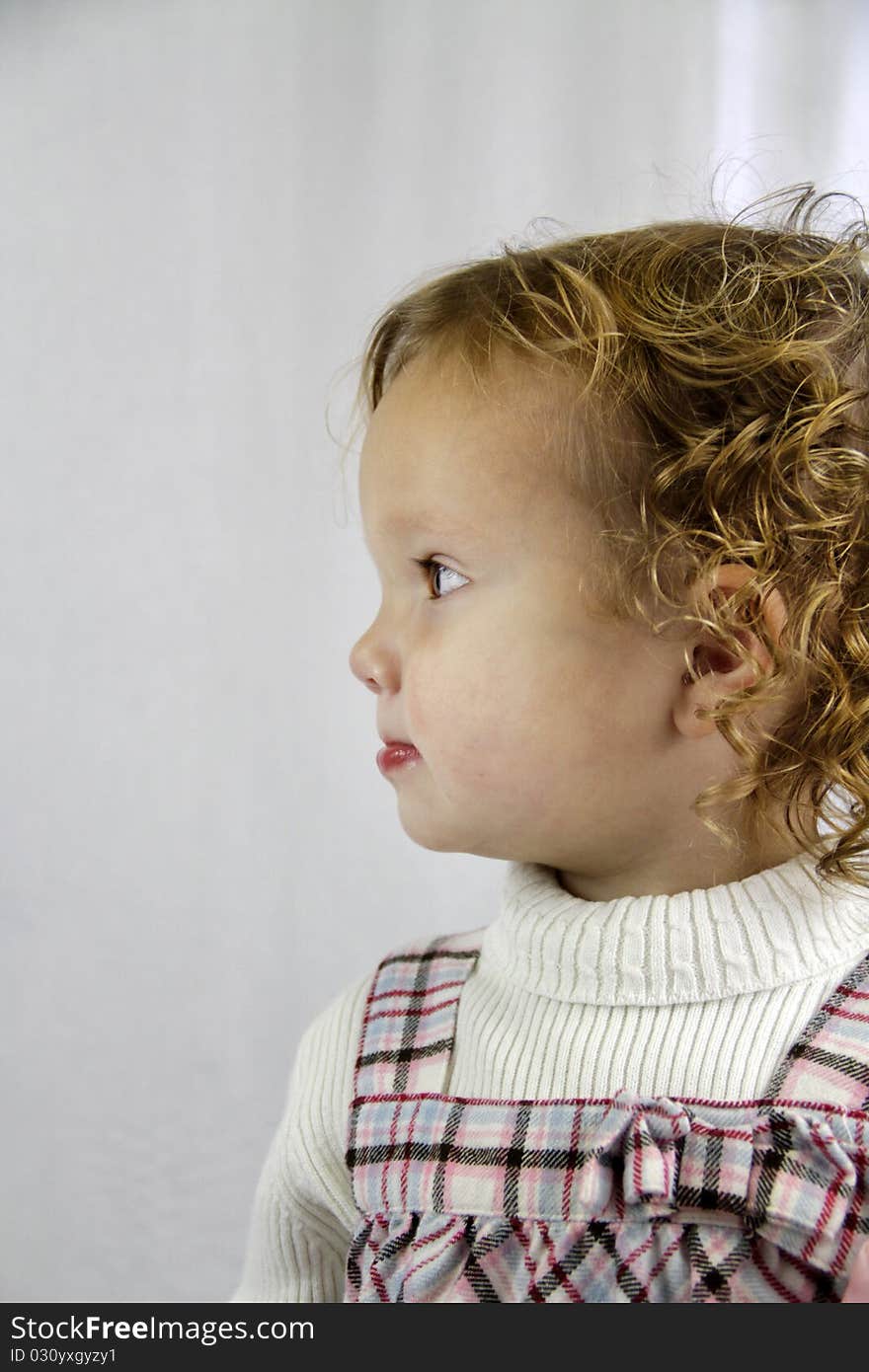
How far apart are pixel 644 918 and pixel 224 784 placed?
0.72 metres

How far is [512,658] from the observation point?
0.72m

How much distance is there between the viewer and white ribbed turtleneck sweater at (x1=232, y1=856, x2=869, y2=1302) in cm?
71

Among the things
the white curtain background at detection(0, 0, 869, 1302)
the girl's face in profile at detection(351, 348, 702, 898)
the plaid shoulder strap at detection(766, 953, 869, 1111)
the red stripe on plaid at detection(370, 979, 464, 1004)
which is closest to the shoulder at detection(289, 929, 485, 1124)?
the red stripe on plaid at detection(370, 979, 464, 1004)

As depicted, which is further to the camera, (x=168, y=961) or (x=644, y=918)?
(x=168, y=961)

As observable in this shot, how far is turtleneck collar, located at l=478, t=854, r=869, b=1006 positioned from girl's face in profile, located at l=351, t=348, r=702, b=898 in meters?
0.04

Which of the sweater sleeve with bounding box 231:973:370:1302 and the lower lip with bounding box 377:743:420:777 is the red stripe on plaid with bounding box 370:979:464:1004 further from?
the lower lip with bounding box 377:743:420:777

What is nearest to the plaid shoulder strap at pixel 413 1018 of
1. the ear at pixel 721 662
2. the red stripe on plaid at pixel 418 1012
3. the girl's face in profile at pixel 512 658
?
the red stripe on plaid at pixel 418 1012

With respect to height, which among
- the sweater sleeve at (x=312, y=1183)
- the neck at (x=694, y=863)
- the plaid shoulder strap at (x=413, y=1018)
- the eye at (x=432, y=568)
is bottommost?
the sweater sleeve at (x=312, y=1183)

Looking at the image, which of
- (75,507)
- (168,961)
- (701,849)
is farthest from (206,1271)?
(701,849)

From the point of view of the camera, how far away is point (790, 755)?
2.45 ft

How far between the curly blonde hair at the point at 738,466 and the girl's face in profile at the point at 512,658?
0.06 feet

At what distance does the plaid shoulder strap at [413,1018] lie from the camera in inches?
30.5

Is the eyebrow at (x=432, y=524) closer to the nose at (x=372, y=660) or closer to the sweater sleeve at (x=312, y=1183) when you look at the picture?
the nose at (x=372, y=660)

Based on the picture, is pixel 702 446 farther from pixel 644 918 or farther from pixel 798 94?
pixel 798 94
